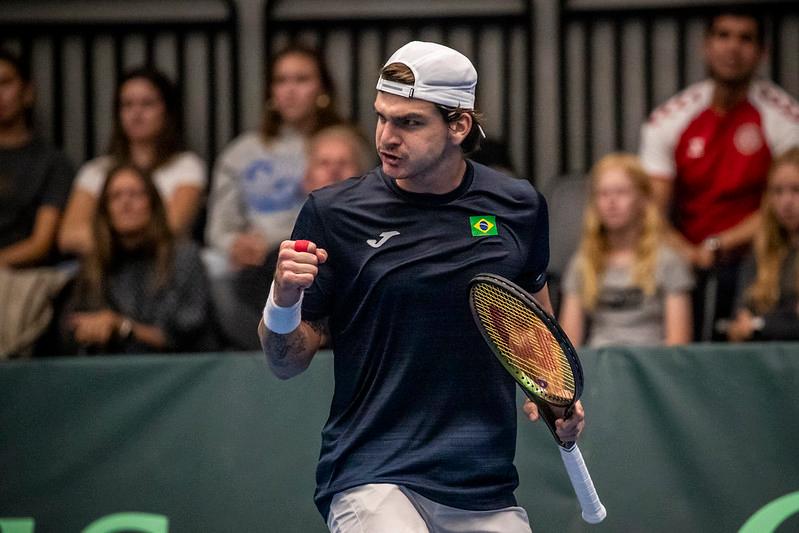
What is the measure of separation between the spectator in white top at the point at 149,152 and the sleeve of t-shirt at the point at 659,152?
2.39 metres

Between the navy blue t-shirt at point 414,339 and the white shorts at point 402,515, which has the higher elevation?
the navy blue t-shirt at point 414,339

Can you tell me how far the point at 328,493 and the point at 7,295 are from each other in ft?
10.4

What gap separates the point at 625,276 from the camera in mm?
6340

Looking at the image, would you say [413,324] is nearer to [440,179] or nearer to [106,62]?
[440,179]

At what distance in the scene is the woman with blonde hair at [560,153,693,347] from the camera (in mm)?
6262

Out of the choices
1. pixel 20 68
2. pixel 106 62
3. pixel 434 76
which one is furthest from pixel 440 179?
pixel 106 62

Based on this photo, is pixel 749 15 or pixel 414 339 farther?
pixel 749 15

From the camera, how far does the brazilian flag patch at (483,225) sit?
3812 millimetres

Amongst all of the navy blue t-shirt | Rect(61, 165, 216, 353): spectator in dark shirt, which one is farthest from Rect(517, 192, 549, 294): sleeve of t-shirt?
Rect(61, 165, 216, 353): spectator in dark shirt

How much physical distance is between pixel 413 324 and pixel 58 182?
14.2ft

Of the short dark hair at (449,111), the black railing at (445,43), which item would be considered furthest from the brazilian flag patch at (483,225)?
the black railing at (445,43)

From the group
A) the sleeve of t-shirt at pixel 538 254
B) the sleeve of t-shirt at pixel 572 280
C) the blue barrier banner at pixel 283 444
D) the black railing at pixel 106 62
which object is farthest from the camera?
the black railing at pixel 106 62

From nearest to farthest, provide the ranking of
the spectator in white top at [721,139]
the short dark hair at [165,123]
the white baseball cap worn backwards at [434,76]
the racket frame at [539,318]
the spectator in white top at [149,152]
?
1. the racket frame at [539,318]
2. the white baseball cap worn backwards at [434,76]
3. the spectator in white top at [721,139]
4. the spectator in white top at [149,152]
5. the short dark hair at [165,123]

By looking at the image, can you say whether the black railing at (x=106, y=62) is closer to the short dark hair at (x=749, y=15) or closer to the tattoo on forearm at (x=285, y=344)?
the short dark hair at (x=749, y=15)
